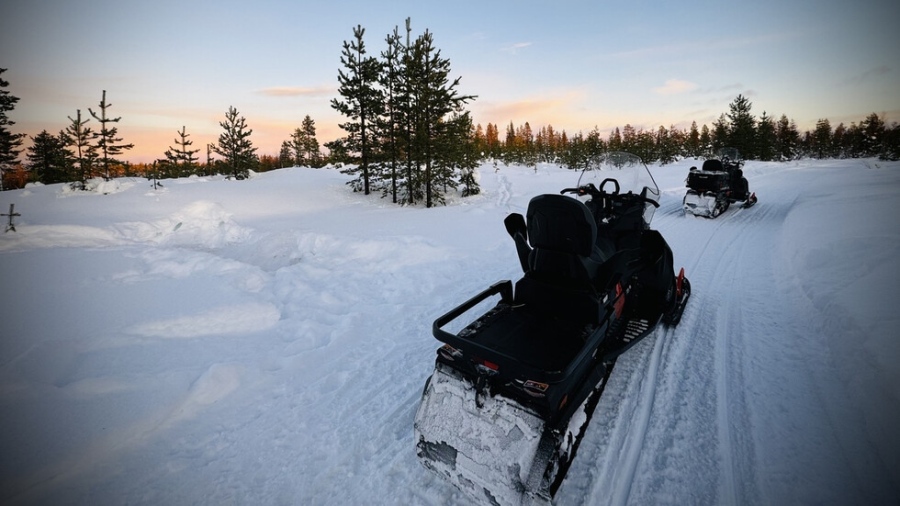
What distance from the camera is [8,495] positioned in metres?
2.20

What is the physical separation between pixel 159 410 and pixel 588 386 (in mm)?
3654

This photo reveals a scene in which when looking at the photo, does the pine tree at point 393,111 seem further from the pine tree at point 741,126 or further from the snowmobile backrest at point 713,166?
the pine tree at point 741,126

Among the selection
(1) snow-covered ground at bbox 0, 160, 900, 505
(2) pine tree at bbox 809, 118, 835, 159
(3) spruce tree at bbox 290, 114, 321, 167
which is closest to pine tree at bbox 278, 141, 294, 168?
(3) spruce tree at bbox 290, 114, 321, 167

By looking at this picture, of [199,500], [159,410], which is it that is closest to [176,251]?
[159,410]

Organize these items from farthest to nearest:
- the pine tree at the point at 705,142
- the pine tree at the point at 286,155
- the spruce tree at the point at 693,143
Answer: the spruce tree at the point at 693,143 → the pine tree at the point at 705,142 → the pine tree at the point at 286,155

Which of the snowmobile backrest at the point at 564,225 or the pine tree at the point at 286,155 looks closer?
the snowmobile backrest at the point at 564,225

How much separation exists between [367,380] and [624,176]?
14.1 ft

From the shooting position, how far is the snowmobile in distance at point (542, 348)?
79.8 inches

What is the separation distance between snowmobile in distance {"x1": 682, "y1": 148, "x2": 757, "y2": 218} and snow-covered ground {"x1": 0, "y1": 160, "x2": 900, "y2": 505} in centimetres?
338

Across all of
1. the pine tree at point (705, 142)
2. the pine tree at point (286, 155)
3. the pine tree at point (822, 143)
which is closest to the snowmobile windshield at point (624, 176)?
the pine tree at point (286, 155)

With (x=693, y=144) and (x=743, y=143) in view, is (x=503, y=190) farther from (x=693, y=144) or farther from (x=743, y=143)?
(x=693, y=144)

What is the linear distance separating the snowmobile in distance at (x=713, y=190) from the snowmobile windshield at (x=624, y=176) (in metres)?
7.15

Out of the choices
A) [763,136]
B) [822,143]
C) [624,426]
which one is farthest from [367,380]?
[822,143]

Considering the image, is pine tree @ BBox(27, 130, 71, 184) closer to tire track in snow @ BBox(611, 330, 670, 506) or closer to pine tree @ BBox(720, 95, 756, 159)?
tire track in snow @ BBox(611, 330, 670, 506)
